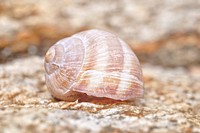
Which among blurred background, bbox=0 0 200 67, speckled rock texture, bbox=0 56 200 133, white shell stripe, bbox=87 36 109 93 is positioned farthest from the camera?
blurred background, bbox=0 0 200 67

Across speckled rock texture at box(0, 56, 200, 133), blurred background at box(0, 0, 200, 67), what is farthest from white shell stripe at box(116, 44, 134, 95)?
blurred background at box(0, 0, 200, 67)

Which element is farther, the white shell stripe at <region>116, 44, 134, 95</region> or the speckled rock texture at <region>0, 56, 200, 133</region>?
the white shell stripe at <region>116, 44, 134, 95</region>

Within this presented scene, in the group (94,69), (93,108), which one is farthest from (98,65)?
(93,108)

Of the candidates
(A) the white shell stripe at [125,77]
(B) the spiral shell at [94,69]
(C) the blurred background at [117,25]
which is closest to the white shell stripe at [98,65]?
(B) the spiral shell at [94,69]

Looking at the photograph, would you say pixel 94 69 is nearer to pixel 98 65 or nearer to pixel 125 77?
pixel 98 65

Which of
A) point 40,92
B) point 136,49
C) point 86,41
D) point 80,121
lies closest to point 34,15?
point 136,49

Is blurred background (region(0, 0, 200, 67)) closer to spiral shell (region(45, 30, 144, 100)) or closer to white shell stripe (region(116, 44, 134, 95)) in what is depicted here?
spiral shell (region(45, 30, 144, 100))
